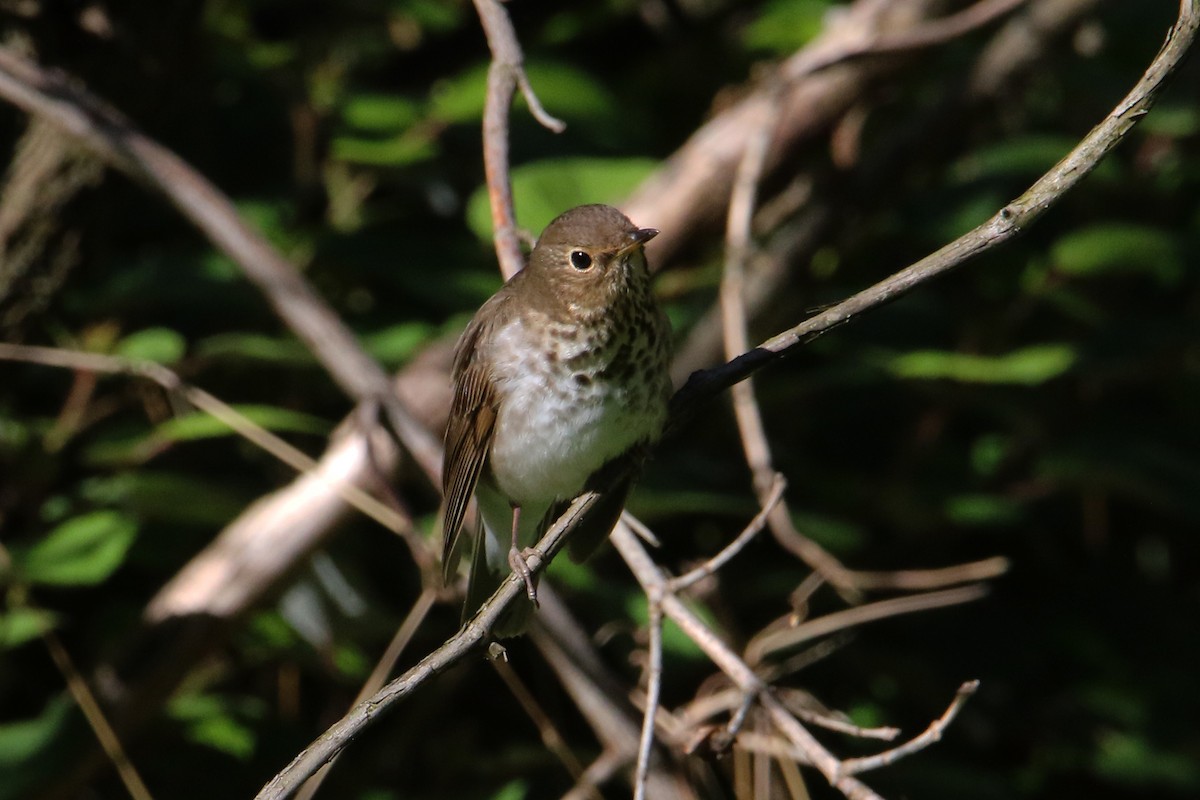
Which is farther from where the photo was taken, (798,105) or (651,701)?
(798,105)

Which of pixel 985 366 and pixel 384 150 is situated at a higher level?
pixel 384 150

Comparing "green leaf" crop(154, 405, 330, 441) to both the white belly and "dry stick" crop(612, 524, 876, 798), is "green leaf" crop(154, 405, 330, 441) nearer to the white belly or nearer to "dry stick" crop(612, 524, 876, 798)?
the white belly

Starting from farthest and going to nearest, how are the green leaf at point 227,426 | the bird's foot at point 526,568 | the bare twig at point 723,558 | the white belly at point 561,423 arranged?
the green leaf at point 227,426, the white belly at point 561,423, the bare twig at point 723,558, the bird's foot at point 526,568

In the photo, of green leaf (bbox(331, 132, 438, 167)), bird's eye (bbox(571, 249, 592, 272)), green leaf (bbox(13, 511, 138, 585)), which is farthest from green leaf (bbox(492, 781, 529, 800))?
green leaf (bbox(331, 132, 438, 167))

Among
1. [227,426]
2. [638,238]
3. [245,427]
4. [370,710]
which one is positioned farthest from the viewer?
[227,426]

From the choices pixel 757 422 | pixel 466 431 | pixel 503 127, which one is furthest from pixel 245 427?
pixel 757 422

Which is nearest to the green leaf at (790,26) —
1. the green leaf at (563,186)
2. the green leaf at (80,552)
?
the green leaf at (563,186)

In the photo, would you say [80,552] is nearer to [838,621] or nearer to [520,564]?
[520,564]

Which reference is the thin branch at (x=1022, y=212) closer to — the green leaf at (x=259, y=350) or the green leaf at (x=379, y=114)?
the green leaf at (x=259, y=350)
